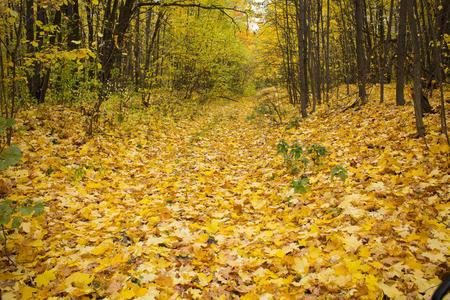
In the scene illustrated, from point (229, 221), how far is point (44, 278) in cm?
202

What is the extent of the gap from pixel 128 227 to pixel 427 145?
4.45 metres

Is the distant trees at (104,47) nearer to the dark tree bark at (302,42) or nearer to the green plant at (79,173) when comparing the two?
the green plant at (79,173)

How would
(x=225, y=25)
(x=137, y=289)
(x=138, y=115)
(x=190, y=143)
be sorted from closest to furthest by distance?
(x=137, y=289) → (x=190, y=143) → (x=138, y=115) → (x=225, y=25)

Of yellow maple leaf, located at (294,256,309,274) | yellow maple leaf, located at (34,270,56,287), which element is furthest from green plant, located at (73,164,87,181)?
yellow maple leaf, located at (294,256,309,274)

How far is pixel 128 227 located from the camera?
3139mm

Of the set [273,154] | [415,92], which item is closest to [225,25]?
[273,154]

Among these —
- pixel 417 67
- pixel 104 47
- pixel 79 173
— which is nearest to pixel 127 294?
pixel 79 173

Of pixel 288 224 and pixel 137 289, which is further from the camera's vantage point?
pixel 288 224

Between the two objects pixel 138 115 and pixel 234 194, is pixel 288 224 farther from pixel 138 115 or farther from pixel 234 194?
pixel 138 115

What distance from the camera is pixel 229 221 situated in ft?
11.2

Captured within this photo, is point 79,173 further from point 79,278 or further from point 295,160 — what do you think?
point 295,160

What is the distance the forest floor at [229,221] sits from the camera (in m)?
2.10

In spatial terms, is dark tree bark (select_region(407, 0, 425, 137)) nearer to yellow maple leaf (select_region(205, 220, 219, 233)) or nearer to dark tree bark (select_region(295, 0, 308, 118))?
yellow maple leaf (select_region(205, 220, 219, 233))

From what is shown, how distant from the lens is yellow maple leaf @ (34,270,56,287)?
2.10m
